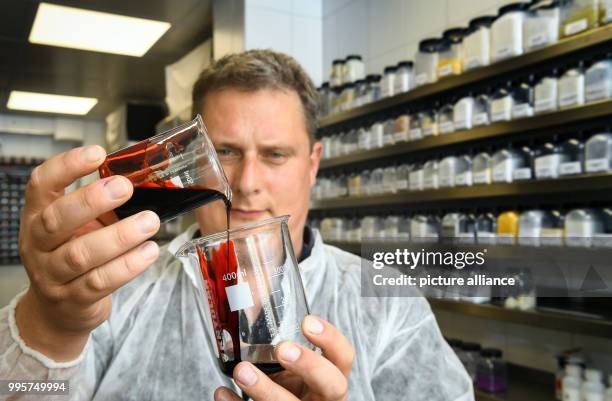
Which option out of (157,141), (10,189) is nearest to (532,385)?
(157,141)

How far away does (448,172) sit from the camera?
7.39ft

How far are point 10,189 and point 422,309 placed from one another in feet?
20.7

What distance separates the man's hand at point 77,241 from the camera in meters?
0.65

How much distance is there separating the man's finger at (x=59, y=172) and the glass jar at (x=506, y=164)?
5.42 feet

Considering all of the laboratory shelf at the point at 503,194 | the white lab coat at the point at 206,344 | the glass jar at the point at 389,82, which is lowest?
the white lab coat at the point at 206,344

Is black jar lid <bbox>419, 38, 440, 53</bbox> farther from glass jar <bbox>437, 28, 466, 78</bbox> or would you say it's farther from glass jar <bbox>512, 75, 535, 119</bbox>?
glass jar <bbox>512, 75, 535, 119</bbox>

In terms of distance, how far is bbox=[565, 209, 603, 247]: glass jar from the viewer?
1.68 meters

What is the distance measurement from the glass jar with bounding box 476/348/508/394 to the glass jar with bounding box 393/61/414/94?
1.27 m

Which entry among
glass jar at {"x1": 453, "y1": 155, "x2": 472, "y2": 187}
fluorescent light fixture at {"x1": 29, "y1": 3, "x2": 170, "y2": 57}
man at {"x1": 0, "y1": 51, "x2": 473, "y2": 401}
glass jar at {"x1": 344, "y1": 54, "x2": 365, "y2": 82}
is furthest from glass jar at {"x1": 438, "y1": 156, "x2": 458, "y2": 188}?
fluorescent light fixture at {"x1": 29, "y1": 3, "x2": 170, "y2": 57}

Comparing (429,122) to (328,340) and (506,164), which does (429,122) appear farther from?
(328,340)

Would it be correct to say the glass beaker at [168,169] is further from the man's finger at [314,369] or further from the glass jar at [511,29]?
the glass jar at [511,29]

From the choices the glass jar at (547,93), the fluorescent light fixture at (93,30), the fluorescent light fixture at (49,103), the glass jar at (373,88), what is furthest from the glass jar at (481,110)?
the fluorescent light fixture at (49,103)

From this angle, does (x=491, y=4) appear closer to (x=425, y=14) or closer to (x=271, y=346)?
(x=425, y=14)

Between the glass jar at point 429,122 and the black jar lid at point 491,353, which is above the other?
the glass jar at point 429,122
